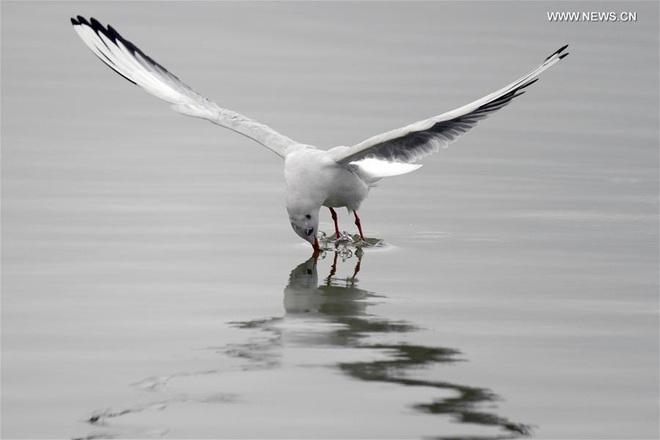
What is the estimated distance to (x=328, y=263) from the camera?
9.67 meters

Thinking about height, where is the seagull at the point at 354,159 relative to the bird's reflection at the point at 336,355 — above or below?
above

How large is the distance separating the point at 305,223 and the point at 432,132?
1107 millimetres

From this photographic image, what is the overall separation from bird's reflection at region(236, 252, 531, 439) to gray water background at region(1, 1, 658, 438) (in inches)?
0.8

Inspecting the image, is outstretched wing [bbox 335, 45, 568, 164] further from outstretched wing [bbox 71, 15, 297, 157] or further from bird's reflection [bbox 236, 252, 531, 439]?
outstretched wing [bbox 71, 15, 297, 157]

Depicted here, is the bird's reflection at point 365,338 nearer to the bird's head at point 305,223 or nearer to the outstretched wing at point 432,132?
the bird's head at point 305,223

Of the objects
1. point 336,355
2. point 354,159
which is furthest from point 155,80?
point 336,355

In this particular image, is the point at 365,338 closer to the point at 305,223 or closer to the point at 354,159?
the point at 305,223

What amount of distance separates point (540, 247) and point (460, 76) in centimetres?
688

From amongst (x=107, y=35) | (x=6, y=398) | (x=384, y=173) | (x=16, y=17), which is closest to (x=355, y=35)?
(x=16, y=17)

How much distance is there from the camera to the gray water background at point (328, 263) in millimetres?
6359

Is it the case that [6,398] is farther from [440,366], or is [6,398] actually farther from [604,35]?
[604,35]

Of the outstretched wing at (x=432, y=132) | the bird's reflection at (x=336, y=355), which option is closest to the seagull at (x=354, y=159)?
the outstretched wing at (x=432, y=132)

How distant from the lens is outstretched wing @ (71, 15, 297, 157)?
11.2m

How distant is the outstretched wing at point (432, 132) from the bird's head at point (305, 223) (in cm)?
47
